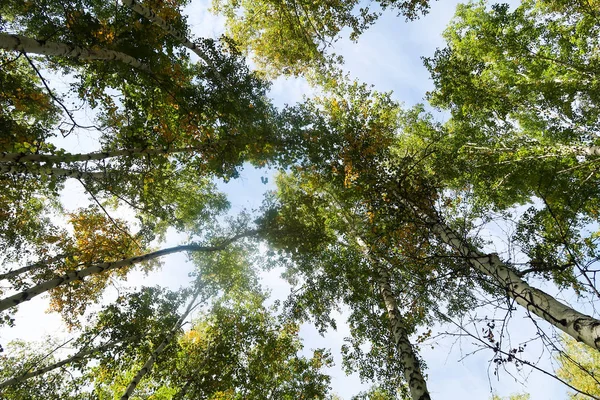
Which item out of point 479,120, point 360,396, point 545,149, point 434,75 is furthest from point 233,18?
point 360,396

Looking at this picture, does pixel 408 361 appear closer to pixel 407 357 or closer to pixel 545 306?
pixel 407 357

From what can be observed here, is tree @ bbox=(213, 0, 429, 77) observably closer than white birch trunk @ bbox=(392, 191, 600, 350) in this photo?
No

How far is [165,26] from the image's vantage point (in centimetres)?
701

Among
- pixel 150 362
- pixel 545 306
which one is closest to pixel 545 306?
pixel 545 306

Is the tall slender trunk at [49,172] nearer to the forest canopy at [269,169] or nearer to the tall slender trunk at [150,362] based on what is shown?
the forest canopy at [269,169]

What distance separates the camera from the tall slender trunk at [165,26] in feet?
19.7

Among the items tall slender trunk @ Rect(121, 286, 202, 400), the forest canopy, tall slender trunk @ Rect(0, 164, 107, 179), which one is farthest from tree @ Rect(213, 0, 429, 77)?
tall slender trunk @ Rect(121, 286, 202, 400)

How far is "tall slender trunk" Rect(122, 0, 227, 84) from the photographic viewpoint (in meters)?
6.01

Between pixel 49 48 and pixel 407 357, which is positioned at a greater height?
pixel 49 48

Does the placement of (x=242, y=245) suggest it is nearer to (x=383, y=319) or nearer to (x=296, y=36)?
(x=383, y=319)

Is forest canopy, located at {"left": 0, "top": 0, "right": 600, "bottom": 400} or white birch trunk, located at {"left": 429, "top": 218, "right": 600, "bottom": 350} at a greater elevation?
forest canopy, located at {"left": 0, "top": 0, "right": 600, "bottom": 400}

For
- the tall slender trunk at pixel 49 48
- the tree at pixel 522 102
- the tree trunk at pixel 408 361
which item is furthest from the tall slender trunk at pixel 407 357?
the tall slender trunk at pixel 49 48

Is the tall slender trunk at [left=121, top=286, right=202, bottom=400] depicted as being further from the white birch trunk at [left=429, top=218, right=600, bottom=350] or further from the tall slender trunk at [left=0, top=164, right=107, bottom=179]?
the white birch trunk at [left=429, top=218, right=600, bottom=350]

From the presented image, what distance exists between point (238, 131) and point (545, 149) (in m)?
9.31
